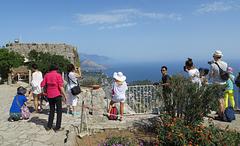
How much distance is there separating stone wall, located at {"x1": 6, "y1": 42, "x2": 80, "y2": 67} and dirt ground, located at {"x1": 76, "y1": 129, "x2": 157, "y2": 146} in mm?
26184

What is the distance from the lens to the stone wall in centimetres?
3244

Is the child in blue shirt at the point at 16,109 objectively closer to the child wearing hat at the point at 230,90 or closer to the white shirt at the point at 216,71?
the white shirt at the point at 216,71

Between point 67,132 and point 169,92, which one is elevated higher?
point 169,92

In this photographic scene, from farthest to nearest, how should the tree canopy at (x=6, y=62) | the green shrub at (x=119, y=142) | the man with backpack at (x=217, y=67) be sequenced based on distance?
1. the tree canopy at (x=6, y=62)
2. the man with backpack at (x=217, y=67)
3. the green shrub at (x=119, y=142)

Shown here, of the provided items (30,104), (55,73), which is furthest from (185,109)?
(30,104)

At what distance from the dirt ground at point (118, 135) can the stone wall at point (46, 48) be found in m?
26.2

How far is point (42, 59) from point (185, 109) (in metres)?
22.7

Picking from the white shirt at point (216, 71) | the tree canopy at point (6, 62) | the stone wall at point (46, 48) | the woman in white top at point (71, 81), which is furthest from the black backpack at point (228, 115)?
the stone wall at point (46, 48)

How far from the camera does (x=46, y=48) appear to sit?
3294 cm

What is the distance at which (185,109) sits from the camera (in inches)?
275

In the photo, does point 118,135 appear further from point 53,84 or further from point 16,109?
point 16,109

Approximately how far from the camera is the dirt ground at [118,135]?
21.8 feet

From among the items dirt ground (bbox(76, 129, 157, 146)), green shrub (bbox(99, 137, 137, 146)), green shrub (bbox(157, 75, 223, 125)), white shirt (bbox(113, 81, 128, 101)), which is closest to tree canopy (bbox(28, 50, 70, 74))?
white shirt (bbox(113, 81, 128, 101))

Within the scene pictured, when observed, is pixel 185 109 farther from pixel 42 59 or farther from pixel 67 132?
pixel 42 59
